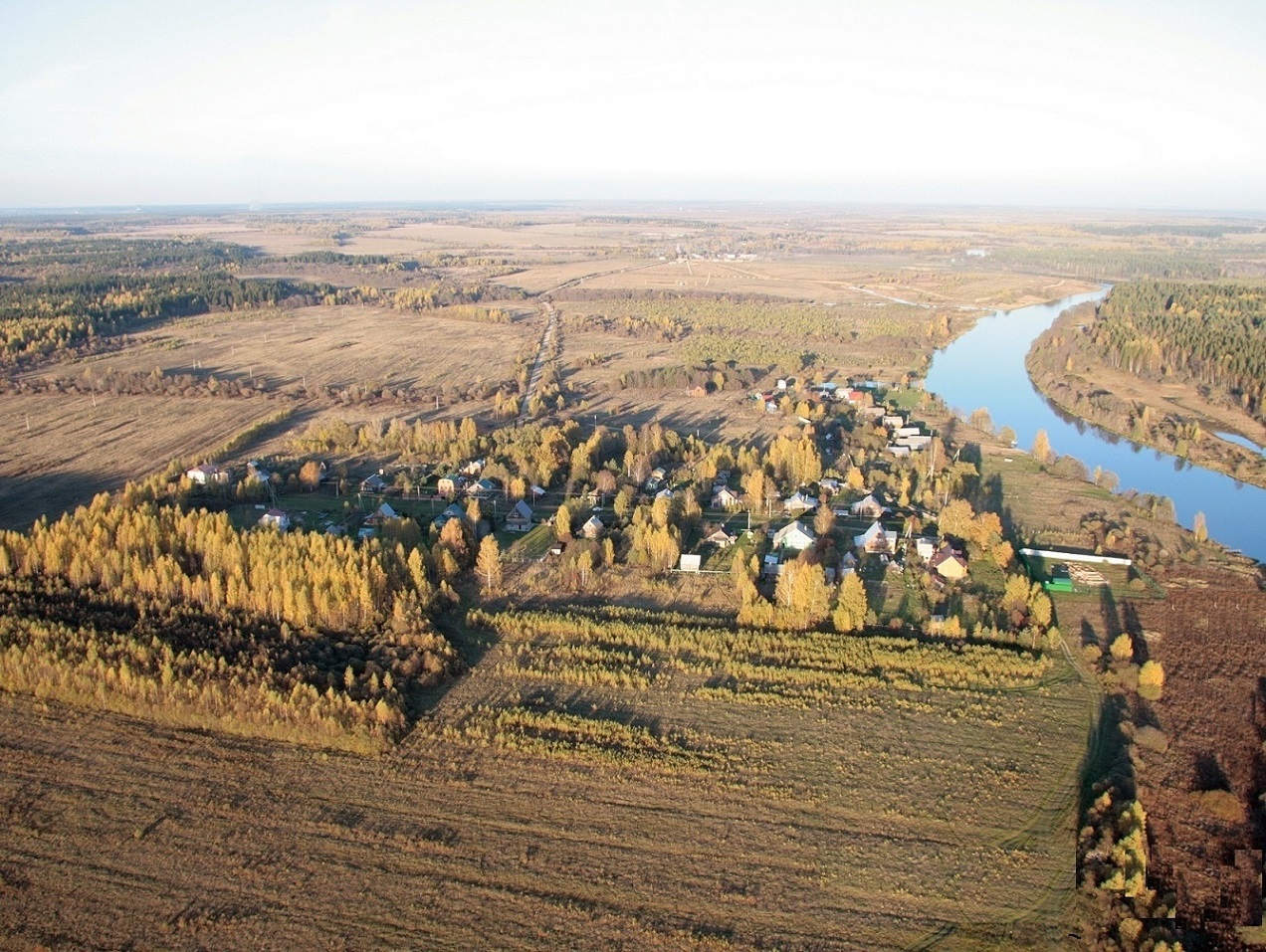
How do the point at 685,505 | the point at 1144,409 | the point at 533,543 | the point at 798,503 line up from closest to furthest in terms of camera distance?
the point at 533,543, the point at 685,505, the point at 798,503, the point at 1144,409

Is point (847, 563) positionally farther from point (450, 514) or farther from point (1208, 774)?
point (450, 514)

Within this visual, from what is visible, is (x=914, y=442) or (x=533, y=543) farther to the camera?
(x=914, y=442)

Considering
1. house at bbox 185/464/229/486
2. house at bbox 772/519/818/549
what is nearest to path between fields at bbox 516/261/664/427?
house at bbox 185/464/229/486

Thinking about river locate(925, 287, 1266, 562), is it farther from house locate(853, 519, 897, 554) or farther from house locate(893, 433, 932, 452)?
house locate(853, 519, 897, 554)

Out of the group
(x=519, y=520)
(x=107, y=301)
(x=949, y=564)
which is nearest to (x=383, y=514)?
(x=519, y=520)

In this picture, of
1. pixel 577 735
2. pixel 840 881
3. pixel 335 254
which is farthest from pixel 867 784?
pixel 335 254

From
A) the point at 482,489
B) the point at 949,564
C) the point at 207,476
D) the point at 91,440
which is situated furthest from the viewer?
the point at 91,440
